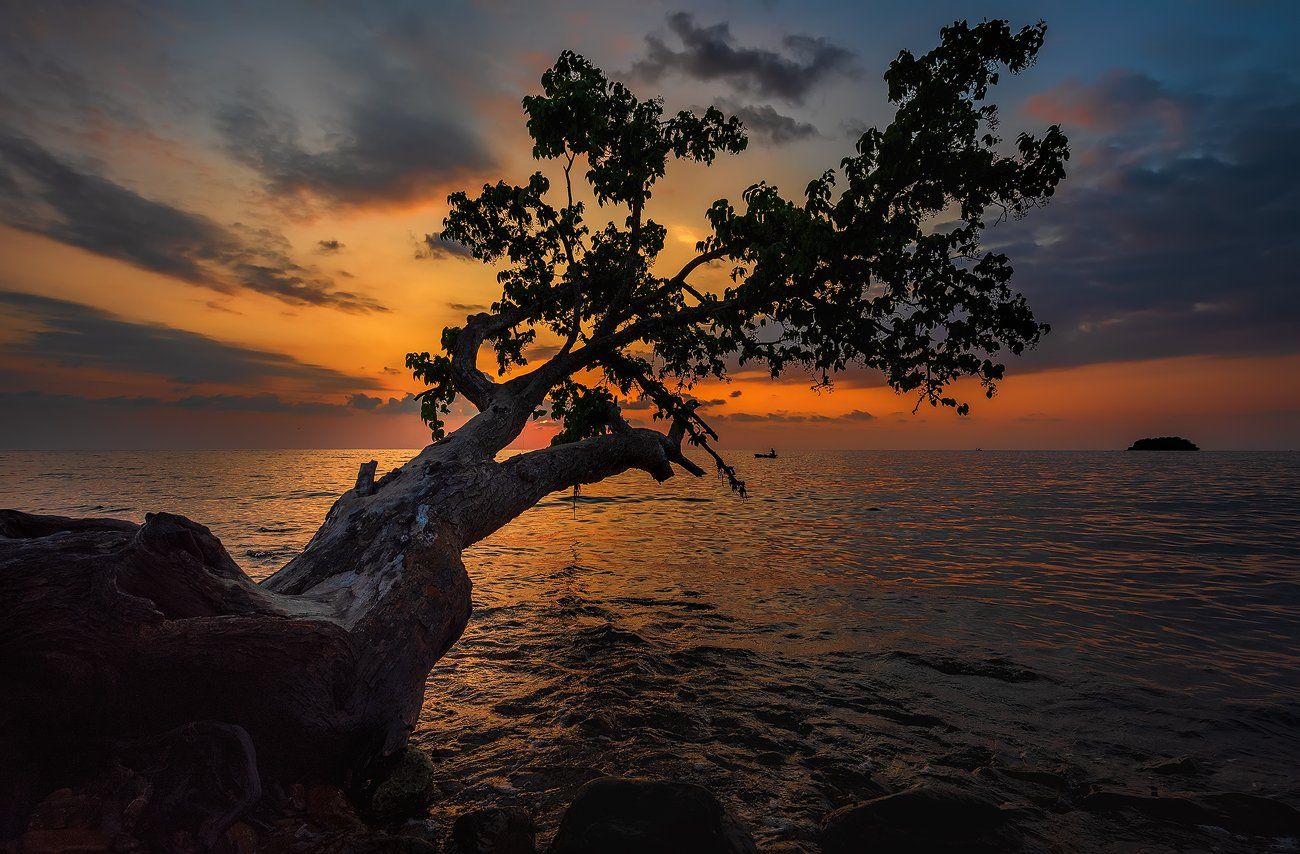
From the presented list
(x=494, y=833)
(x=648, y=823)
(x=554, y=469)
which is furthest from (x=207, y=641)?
(x=554, y=469)

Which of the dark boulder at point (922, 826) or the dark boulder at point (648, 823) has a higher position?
the dark boulder at point (648, 823)

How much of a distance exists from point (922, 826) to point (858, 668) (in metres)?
4.82

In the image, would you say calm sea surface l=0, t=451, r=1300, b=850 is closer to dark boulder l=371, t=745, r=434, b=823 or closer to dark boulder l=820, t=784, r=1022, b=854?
dark boulder l=371, t=745, r=434, b=823

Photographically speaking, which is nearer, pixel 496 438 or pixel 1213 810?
pixel 1213 810

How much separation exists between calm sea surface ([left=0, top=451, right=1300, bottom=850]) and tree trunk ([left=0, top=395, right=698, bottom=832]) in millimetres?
1490

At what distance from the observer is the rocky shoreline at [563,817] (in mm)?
3939

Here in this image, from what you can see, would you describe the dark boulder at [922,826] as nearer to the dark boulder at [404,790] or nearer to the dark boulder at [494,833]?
the dark boulder at [494,833]

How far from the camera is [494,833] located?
468cm

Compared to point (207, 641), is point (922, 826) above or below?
below

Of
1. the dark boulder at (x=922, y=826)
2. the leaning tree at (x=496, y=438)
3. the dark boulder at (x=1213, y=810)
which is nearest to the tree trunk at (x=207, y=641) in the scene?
the leaning tree at (x=496, y=438)

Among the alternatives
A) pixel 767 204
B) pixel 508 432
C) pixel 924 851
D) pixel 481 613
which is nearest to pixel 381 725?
pixel 924 851

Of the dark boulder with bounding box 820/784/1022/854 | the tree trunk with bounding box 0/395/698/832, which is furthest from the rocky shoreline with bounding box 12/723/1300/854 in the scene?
the tree trunk with bounding box 0/395/698/832

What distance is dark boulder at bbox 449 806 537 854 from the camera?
181 inches

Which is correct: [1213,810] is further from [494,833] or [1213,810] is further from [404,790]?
[404,790]
